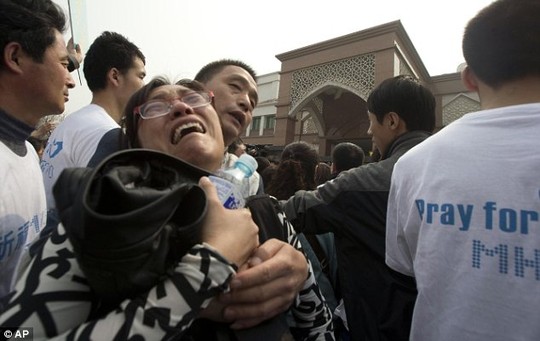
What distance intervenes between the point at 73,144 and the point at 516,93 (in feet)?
7.89

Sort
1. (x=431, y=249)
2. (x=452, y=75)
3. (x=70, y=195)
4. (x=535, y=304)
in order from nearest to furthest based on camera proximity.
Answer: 1. (x=70, y=195)
2. (x=535, y=304)
3. (x=431, y=249)
4. (x=452, y=75)

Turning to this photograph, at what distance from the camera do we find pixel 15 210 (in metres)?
1.17

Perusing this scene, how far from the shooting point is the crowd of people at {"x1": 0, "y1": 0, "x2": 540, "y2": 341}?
587mm

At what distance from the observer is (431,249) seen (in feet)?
3.43

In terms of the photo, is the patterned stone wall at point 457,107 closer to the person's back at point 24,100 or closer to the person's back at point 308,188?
the person's back at point 308,188

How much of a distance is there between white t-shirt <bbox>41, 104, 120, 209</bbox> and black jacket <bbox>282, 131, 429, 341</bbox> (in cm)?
136

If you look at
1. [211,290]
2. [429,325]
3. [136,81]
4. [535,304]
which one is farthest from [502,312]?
[136,81]

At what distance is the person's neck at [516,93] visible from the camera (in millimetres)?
1038

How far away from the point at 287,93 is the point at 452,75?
28.9 ft

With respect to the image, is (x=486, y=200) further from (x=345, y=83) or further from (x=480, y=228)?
(x=345, y=83)

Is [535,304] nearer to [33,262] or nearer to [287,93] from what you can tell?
[33,262]

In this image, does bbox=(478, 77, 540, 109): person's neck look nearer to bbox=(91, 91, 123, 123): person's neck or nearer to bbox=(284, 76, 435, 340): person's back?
bbox=(284, 76, 435, 340): person's back

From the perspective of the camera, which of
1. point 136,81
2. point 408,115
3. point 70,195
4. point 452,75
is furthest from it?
point 452,75

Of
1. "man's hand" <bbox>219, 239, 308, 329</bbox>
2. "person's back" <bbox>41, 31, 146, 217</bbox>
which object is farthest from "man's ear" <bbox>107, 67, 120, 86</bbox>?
"man's hand" <bbox>219, 239, 308, 329</bbox>
